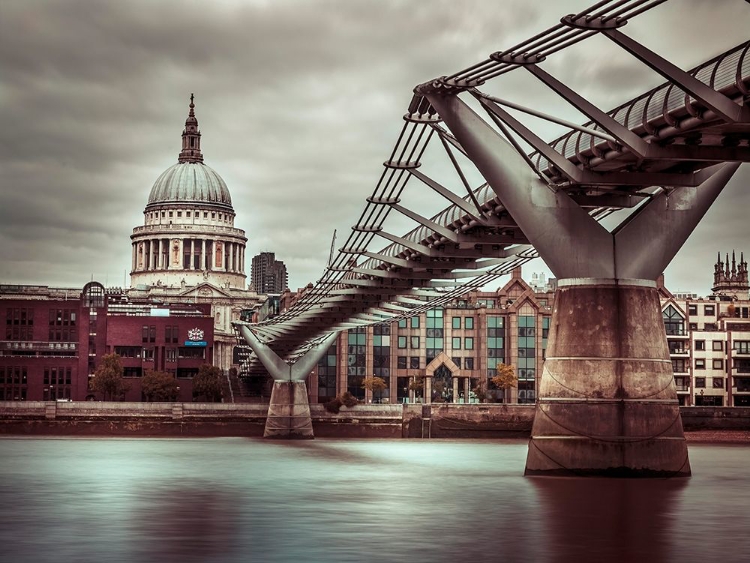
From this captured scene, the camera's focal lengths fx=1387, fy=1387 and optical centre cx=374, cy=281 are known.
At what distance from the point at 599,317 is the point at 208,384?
8970 cm

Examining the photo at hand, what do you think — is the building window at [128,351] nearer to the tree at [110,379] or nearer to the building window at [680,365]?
the tree at [110,379]

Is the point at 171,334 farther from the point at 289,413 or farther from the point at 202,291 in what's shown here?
the point at 202,291

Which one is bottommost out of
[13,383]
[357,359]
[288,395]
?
[288,395]

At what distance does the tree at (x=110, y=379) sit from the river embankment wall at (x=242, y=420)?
17.8m

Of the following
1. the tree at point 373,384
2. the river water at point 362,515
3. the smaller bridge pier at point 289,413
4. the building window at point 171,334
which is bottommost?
the river water at point 362,515

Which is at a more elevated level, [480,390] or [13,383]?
[13,383]

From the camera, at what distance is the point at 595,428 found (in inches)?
1305

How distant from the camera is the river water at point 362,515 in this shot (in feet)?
73.1

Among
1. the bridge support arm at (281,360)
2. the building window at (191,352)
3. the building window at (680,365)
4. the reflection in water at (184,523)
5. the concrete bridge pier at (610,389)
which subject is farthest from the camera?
the building window at (191,352)

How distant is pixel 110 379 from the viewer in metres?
113

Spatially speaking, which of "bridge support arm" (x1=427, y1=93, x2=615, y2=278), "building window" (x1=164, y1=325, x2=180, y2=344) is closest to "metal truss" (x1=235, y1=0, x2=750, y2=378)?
"bridge support arm" (x1=427, y1=93, x2=615, y2=278)

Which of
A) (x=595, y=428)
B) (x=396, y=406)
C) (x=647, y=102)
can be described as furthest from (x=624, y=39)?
(x=396, y=406)

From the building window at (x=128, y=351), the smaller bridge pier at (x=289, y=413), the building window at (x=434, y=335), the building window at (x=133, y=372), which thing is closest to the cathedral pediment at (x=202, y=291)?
the building window at (x=128, y=351)

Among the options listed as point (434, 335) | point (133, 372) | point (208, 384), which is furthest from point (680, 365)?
point (133, 372)
